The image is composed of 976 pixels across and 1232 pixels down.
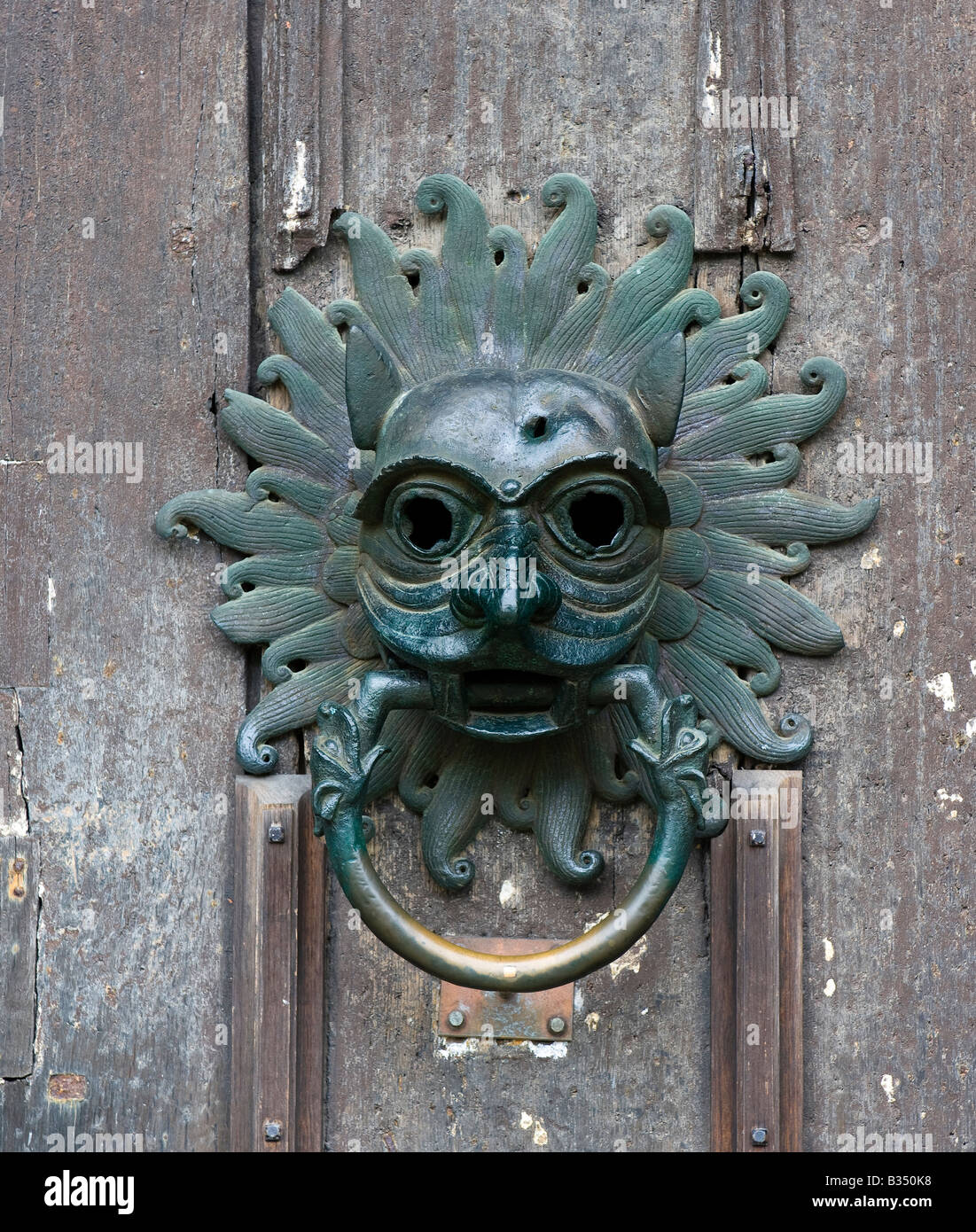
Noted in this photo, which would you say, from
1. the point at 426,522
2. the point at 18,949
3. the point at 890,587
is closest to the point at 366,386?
the point at 426,522

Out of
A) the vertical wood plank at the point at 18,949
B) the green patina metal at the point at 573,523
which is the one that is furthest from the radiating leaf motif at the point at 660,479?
the vertical wood plank at the point at 18,949

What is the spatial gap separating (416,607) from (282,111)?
520 millimetres

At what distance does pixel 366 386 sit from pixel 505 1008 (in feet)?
1.93

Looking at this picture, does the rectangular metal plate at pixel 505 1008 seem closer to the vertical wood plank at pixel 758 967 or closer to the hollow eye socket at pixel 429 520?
the vertical wood plank at pixel 758 967

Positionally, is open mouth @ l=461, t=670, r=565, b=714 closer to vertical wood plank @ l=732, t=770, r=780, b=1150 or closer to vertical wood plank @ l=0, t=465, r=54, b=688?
vertical wood plank @ l=732, t=770, r=780, b=1150

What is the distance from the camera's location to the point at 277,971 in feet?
4.84

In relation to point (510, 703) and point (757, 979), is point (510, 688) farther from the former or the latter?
point (757, 979)

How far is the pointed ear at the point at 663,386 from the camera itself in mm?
1348

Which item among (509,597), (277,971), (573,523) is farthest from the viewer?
(277,971)

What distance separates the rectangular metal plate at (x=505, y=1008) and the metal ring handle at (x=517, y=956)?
0.14 m

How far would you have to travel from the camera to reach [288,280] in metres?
1.55
